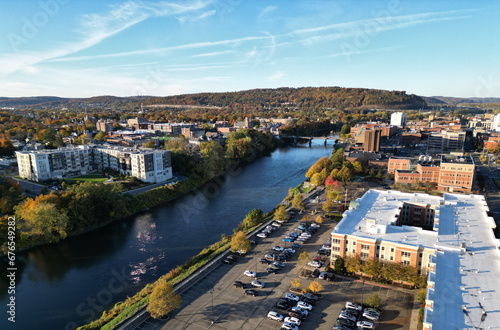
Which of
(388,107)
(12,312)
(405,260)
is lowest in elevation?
(12,312)

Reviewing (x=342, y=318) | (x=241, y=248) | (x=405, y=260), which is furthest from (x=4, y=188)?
(x=405, y=260)

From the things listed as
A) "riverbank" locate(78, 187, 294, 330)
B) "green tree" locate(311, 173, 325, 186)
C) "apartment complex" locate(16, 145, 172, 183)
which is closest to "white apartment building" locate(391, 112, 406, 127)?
"green tree" locate(311, 173, 325, 186)

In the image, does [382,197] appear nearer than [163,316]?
No

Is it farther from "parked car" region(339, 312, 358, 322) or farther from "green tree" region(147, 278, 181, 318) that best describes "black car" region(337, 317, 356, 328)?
"green tree" region(147, 278, 181, 318)

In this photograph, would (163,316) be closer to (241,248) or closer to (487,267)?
(241,248)

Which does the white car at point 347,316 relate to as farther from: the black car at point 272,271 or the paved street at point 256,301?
the black car at point 272,271

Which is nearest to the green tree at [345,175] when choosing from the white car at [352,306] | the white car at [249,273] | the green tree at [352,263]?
the green tree at [352,263]

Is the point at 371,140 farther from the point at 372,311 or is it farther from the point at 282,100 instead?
the point at 282,100

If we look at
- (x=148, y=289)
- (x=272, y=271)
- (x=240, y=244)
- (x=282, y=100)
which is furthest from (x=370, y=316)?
(x=282, y=100)
